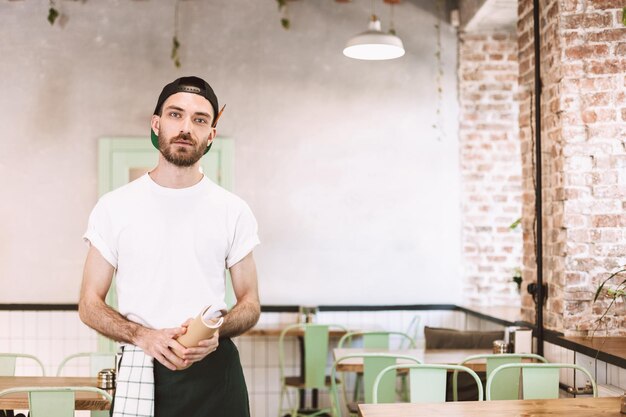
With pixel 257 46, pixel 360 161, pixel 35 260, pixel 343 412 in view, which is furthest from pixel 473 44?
pixel 35 260

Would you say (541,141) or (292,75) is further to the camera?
(292,75)

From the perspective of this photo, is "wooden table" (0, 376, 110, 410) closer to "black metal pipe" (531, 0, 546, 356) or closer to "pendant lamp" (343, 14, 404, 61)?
"black metal pipe" (531, 0, 546, 356)

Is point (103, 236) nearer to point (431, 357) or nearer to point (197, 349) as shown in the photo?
point (197, 349)

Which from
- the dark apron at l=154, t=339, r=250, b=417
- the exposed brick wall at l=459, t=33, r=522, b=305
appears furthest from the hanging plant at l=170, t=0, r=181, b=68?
the dark apron at l=154, t=339, r=250, b=417

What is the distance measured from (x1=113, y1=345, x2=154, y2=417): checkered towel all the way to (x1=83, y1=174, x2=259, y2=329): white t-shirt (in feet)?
0.31

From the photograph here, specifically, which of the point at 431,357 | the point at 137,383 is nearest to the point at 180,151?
the point at 137,383

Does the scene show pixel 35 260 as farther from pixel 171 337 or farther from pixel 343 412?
pixel 171 337

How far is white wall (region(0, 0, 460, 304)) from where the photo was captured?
643 centimetres

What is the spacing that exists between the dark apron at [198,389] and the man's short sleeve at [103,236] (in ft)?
1.08

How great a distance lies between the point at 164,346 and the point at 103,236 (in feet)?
1.31

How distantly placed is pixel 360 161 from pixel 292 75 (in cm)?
92

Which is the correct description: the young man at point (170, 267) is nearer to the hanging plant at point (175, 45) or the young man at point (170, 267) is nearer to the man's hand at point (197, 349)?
the man's hand at point (197, 349)

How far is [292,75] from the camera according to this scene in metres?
6.56

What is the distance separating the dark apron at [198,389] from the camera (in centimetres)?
214
